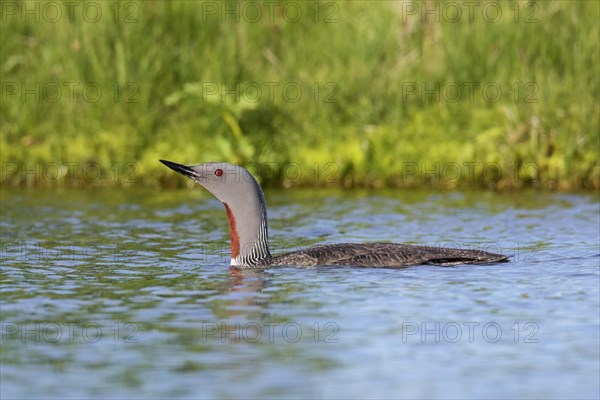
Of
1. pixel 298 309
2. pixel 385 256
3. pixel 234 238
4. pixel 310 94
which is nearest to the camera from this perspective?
pixel 298 309

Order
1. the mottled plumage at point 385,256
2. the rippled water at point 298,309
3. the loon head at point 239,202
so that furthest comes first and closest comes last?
the loon head at point 239,202 → the mottled plumage at point 385,256 → the rippled water at point 298,309

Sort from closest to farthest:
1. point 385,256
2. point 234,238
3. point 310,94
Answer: point 385,256, point 234,238, point 310,94

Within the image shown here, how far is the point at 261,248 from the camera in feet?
32.6

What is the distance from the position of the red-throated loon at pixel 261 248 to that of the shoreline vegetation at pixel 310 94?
14.6 feet

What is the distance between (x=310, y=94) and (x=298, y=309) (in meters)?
7.21

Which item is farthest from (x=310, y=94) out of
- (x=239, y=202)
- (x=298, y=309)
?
(x=298, y=309)

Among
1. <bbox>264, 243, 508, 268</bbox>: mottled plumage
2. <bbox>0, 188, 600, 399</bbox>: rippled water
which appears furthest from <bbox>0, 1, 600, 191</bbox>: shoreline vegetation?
<bbox>264, 243, 508, 268</bbox>: mottled plumage

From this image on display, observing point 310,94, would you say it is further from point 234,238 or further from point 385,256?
point 385,256

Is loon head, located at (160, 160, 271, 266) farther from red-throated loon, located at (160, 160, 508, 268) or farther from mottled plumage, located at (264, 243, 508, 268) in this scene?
mottled plumage, located at (264, 243, 508, 268)

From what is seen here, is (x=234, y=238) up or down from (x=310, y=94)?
down

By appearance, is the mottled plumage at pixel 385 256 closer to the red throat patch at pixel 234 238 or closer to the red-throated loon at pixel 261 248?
the red-throated loon at pixel 261 248

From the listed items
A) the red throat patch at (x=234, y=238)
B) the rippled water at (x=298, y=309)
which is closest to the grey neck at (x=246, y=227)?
the red throat patch at (x=234, y=238)

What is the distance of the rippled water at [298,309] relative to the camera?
6441 millimetres

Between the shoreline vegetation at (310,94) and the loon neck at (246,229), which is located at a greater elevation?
the shoreline vegetation at (310,94)
